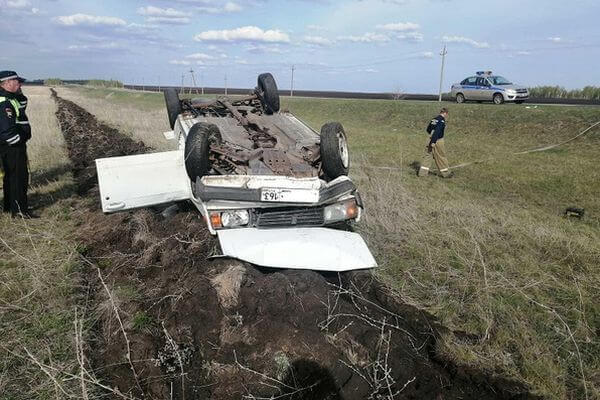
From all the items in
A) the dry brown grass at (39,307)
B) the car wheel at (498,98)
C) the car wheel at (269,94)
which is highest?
the car wheel at (498,98)

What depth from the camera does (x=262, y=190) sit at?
13.9ft

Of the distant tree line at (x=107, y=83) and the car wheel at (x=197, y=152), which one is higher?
the distant tree line at (x=107, y=83)

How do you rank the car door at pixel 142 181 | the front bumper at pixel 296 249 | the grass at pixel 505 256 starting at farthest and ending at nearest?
the car door at pixel 142 181 < the front bumper at pixel 296 249 < the grass at pixel 505 256

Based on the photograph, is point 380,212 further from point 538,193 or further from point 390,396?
point 538,193

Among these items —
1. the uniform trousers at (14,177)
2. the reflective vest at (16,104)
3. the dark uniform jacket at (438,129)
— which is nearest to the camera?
the reflective vest at (16,104)

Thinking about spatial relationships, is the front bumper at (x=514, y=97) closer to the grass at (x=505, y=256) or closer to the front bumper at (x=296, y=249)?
the grass at (x=505, y=256)

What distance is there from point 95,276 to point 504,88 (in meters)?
22.4

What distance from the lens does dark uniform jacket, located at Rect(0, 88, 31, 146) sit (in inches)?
244

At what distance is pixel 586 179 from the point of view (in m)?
10.0

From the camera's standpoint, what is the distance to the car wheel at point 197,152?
4.46 meters

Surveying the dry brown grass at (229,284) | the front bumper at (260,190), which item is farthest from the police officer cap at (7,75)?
the dry brown grass at (229,284)

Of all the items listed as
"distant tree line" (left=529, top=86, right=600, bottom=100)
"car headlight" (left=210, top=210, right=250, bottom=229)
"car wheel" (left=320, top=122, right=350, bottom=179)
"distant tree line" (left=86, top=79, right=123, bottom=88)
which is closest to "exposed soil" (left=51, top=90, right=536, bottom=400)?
"car headlight" (left=210, top=210, right=250, bottom=229)

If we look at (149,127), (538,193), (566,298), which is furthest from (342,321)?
(149,127)

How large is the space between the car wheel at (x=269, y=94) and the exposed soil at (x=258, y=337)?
2.64 metres
